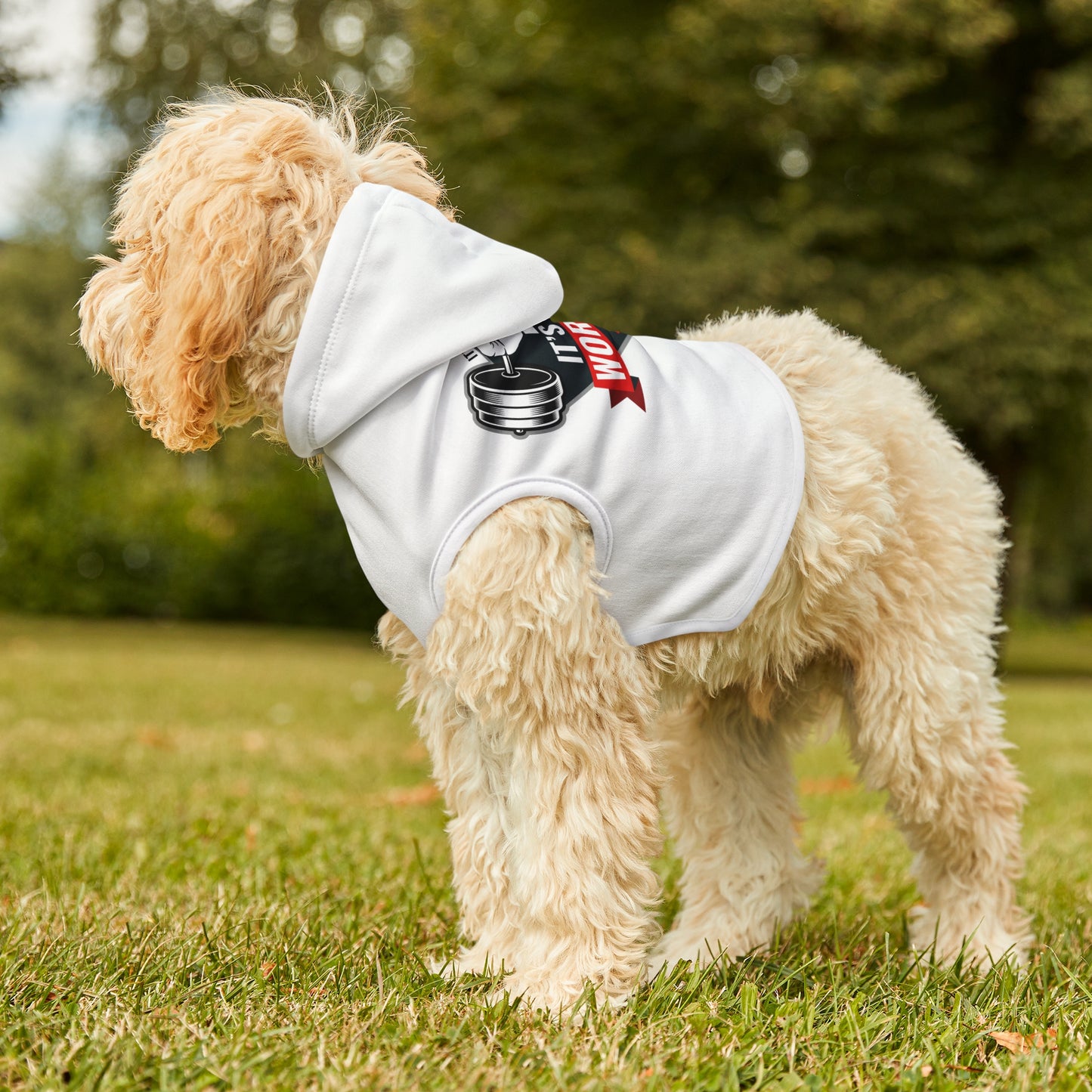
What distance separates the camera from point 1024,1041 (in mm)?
2416

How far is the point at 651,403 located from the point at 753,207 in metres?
13.8

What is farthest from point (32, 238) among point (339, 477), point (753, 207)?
point (339, 477)

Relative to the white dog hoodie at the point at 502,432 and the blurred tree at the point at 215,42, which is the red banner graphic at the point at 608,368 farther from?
the blurred tree at the point at 215,42

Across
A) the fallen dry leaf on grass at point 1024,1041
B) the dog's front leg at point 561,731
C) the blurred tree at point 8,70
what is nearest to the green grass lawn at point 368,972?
the fallen dry leaf on grass at point 1024,1041

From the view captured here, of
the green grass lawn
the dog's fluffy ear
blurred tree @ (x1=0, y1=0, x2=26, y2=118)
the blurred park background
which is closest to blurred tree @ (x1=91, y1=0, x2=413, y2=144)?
the blurred park background

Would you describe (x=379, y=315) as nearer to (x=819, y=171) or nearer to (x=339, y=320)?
(x=339, y=320)

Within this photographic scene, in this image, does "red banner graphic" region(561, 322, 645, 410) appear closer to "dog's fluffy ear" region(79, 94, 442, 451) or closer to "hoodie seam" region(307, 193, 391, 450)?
"hoodie seam" region(307, 193, 391, 450)

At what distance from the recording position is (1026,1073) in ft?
7.11

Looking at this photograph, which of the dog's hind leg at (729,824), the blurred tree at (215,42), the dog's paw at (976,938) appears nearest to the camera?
the dog's paw at (976,938)

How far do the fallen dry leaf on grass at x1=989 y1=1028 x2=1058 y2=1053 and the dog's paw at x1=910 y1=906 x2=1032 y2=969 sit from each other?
0.60 m

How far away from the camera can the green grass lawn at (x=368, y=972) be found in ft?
7.02

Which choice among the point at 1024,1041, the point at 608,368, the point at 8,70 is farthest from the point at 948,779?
the point at 8,70

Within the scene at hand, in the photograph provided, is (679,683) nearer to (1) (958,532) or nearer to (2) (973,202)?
(1) (958,532)

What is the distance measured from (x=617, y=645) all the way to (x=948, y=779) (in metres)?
1.08
